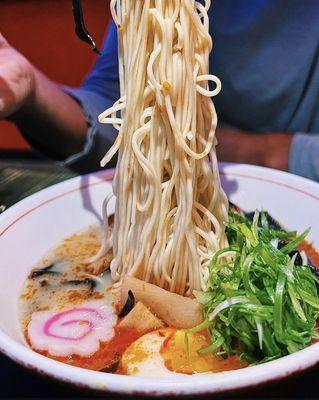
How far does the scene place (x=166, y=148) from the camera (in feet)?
3.93

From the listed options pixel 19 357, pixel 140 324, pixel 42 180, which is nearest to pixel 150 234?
pixel 140 324

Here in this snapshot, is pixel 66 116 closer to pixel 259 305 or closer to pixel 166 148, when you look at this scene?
pixel 166 148

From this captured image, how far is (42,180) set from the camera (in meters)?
1.99

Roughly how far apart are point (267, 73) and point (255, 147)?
34 centimetres

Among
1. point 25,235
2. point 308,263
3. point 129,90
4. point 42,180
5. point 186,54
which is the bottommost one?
point 42,180

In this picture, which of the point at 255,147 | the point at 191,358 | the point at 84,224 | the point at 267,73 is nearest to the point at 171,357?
the point at 191,358

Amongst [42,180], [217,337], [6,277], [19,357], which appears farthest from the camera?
[42,180]

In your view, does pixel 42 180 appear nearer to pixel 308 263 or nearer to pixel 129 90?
pixel 129 90

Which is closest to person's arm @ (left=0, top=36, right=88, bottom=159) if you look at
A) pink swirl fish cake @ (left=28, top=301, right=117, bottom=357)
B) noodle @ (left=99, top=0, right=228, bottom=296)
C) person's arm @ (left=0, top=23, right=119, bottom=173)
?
person's arm @ (left=0, top=23, right=119, bottom=173)

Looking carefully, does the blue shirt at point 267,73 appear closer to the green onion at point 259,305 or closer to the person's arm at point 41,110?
the person's arm at point 41,110

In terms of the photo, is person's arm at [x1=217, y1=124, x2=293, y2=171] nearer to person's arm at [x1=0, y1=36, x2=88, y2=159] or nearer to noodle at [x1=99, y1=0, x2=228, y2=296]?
person's arm at [x1=0, y1=36, x2=88, y2=159]

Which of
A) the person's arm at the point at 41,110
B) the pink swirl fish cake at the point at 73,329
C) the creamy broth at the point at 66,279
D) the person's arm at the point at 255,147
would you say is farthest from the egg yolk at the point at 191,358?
the person's arm at the point at 255,147

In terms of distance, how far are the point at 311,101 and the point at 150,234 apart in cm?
137

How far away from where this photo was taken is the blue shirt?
214 cm
